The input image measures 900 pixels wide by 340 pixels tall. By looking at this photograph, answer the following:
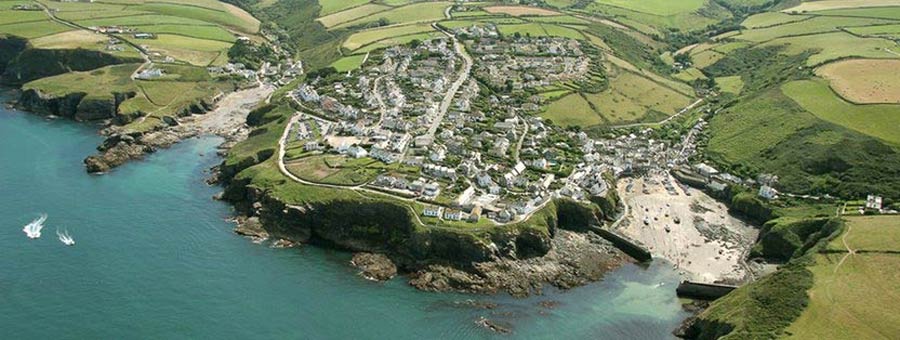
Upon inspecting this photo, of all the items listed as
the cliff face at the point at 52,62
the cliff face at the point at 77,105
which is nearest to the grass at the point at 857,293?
the cliff face at the point at 77,105

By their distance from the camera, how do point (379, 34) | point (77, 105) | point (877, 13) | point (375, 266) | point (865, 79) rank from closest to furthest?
point (375, 266) → point (77, 105) → point (865, 79) → point (379, 34) → point (877, 13)

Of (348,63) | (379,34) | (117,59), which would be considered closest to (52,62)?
(117,59)

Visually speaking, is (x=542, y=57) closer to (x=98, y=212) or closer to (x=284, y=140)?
(x=284, y=140)

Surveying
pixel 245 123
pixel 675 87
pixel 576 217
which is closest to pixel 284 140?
pixel 245 123

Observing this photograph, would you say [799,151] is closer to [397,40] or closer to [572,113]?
[572,113]

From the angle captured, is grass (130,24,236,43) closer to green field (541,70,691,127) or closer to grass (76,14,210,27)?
grass (76,14,210,27)
